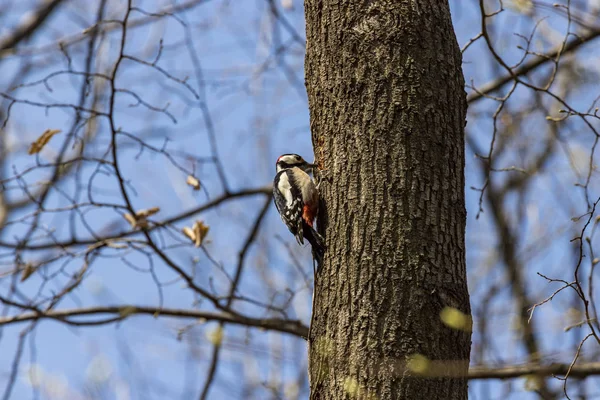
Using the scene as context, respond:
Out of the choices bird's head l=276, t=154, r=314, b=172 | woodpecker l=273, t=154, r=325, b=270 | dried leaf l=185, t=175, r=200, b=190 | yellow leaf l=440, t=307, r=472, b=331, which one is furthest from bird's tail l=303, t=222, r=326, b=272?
bird's head l=276, t=154, r=314, b=172

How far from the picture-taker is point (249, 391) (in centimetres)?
815

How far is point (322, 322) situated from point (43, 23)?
588 cm

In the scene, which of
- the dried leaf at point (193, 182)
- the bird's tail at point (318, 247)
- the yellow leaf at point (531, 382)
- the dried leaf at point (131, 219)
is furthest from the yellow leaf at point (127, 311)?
the yellow leaf at point (531, 382)

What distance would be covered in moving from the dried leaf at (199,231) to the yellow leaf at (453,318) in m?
2.14

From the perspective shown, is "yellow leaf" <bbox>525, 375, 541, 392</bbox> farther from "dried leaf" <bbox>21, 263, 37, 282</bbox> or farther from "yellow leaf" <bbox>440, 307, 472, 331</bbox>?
"dried leaf" <bbox>21, 263, 37, 282</bbox>

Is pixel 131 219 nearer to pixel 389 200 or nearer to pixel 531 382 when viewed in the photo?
pixel 389 200

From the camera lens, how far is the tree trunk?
7.72 ft

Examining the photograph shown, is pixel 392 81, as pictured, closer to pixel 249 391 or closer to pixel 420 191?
pixel 420 191

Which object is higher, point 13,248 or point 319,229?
point 13,248

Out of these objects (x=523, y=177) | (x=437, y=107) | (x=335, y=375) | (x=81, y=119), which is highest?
(x=523, y=177)

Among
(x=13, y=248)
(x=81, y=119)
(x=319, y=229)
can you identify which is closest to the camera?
(x=319, y=229)

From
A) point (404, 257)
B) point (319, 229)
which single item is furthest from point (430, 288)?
point (319, 229)

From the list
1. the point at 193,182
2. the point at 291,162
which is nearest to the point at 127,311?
the point at 193,182

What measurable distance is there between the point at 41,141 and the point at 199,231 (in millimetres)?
1040
